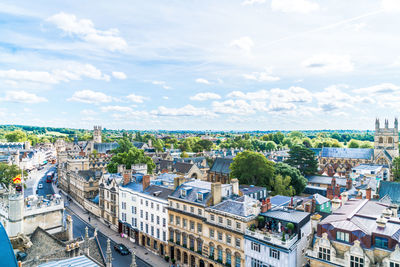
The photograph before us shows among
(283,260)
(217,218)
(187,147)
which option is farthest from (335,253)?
(187,147)

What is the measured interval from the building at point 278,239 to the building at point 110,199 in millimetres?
28279

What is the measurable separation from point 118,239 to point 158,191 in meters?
11.6

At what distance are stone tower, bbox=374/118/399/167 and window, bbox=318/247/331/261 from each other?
280ft

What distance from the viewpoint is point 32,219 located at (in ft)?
83.0

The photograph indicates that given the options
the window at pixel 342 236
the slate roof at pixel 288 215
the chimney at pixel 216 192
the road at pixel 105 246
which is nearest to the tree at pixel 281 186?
the slate roof at pixel 288 215

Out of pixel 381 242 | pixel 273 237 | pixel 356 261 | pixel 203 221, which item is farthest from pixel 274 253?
pixel 203 221

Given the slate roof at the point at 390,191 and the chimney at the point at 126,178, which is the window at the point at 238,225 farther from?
the slate roof at the point at 390,191

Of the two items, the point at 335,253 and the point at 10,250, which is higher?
the point at 10,250

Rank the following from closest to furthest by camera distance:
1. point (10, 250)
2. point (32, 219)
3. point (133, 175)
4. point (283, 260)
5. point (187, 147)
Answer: point (10, 250)
point (32, 219)
point (283, 260)
point (133, 175)
point (187, 147)

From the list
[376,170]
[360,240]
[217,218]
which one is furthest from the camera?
[376,170]

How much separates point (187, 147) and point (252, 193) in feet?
381

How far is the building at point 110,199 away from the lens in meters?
49.8

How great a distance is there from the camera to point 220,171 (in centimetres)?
8194

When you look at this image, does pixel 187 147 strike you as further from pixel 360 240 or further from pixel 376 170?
pixel 360 240
